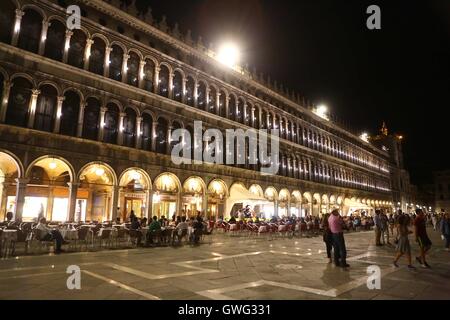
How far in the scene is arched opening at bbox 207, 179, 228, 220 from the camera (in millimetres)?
25359

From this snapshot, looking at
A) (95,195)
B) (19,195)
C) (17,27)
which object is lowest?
(19,195)

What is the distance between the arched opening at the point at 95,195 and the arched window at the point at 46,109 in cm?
347

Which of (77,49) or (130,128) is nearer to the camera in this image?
(77,49)

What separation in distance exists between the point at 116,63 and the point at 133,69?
3.99 feet

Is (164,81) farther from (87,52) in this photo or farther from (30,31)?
(30,31)

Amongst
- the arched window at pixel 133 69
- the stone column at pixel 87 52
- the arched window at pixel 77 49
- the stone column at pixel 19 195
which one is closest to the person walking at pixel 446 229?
the arched window at pixel 133 69

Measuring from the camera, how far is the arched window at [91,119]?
60.4 ft

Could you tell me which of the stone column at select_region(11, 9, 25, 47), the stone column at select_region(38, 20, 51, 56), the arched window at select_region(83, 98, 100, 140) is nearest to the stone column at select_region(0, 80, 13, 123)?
the stone column at select_region(11, 9, 25, 47)

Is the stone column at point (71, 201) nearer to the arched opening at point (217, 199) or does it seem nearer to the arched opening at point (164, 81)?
the arched opening at point (164, 81)

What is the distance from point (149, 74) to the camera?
22250mm

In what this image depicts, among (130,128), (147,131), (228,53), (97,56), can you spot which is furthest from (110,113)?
(228,53)
